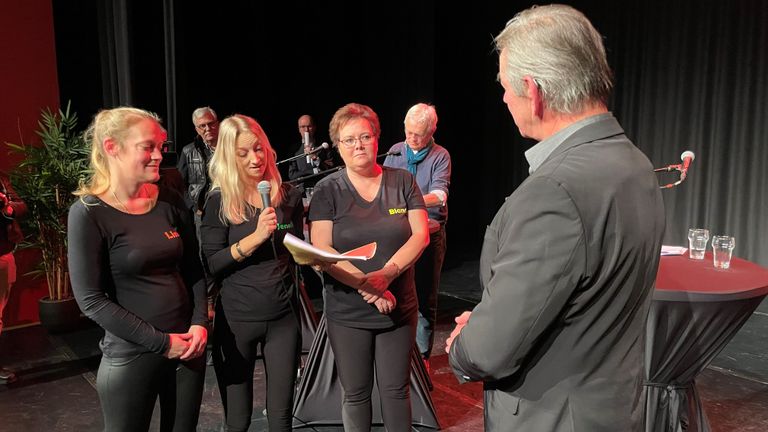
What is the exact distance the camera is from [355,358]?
7.70 ft

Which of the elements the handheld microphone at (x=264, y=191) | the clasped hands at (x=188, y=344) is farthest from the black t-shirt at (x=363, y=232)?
the clasped hands at (x=188, y=344)

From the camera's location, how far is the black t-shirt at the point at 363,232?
92.4 inches

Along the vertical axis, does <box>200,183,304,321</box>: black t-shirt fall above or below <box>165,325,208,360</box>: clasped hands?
above

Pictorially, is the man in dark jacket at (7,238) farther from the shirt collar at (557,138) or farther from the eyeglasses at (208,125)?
the shirt collar at (557,138)

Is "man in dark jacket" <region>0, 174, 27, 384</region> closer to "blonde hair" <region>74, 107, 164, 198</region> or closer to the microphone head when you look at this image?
"blonde hair" <region>74, 107, 164, 198</region>

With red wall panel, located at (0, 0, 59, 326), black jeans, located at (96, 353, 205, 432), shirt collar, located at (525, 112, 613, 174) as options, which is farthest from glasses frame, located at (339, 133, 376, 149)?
red wall panel, located at (0, 0, 59, 326)

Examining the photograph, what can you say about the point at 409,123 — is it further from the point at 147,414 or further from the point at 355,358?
the point at 147,414

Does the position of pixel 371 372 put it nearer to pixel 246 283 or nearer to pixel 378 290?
pixel 378 290

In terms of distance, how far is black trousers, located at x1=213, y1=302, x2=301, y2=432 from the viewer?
2.26 metres

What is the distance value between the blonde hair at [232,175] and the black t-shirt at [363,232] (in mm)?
225

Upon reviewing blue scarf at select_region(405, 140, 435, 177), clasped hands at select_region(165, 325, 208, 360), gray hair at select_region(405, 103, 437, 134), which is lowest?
clasped hands at select_region(165, 325, 208, 360)

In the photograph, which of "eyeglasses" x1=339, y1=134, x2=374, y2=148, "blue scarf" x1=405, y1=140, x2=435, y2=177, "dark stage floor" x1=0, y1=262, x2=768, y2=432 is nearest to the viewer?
"eyeglasses" x1=339, y1=134, x2=374, y2=148

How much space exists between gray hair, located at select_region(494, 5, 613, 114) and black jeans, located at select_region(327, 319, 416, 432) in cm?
146

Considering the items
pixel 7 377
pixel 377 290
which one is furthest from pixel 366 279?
pixel 7 377
